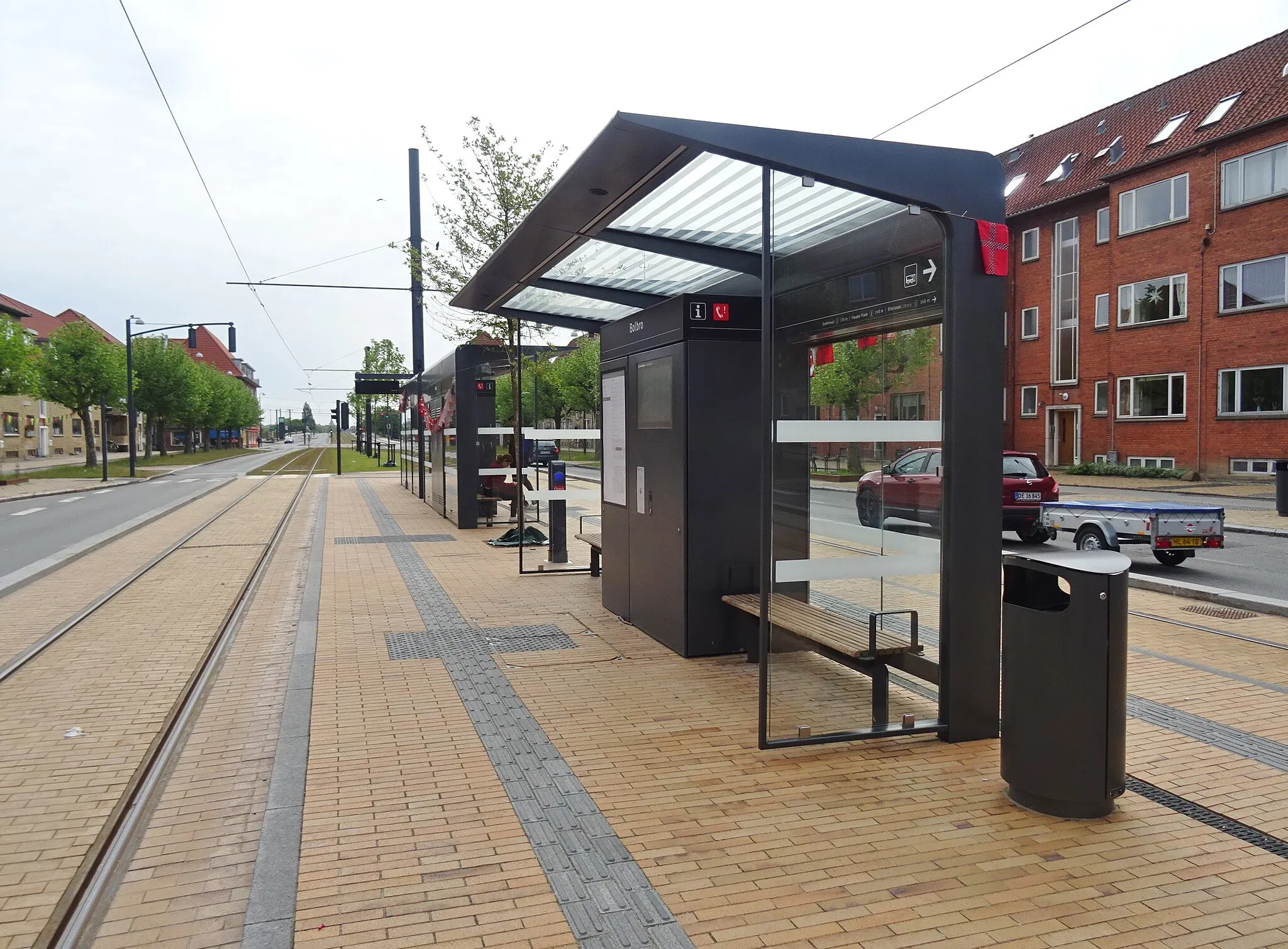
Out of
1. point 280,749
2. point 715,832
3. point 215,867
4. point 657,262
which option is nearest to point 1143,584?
point 657,262

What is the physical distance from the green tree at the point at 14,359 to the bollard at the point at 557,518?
95.5 ft

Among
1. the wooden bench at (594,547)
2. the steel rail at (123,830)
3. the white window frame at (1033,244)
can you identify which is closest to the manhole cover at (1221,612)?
the wooden bench at (594,547)

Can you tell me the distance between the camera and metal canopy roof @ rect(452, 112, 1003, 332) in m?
4.76

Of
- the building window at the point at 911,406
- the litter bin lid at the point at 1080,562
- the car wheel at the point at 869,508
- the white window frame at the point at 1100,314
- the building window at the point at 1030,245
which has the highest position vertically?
→ the building window at the point at 1030,245

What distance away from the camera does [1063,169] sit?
36469 millimetres

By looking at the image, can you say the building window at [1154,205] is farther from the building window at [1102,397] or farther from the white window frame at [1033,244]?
the building window at [1102,397]

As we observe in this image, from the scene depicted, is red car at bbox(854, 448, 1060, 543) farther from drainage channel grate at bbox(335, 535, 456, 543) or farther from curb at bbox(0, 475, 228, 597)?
drainage channel grate at bbox(335, 535, 456, 543)

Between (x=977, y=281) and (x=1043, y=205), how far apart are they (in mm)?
33570

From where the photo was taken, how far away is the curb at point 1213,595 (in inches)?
358

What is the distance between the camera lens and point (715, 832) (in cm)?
418

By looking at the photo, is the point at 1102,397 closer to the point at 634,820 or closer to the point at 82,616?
the point at 82,616

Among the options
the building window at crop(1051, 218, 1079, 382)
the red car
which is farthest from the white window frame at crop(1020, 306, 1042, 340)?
the red car

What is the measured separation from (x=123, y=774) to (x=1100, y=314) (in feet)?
112

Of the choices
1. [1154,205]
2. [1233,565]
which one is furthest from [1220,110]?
[1233,565]
